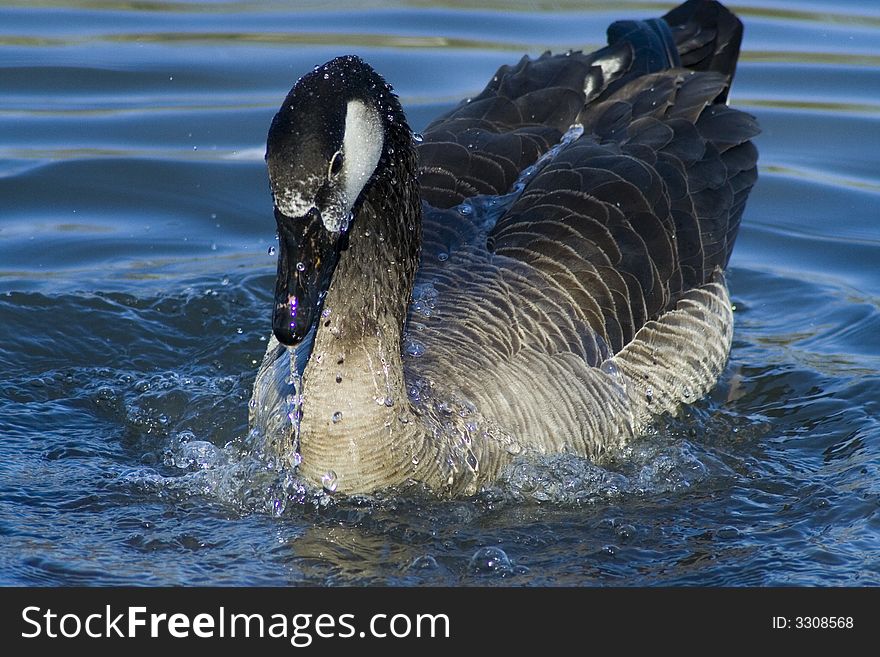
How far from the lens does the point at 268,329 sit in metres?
9.80

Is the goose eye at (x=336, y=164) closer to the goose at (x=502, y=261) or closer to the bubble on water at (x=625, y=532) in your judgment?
the goose at (x=502, y=261)

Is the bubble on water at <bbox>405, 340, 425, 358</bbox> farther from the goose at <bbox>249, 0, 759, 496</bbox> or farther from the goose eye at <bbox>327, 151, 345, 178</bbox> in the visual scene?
the goose eye at <bbox>327, 151, 345, 178</bbox>

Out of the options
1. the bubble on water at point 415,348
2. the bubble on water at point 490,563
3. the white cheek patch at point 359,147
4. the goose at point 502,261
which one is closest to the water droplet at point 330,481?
the goose at point 502,261

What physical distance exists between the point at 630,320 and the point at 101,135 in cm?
666

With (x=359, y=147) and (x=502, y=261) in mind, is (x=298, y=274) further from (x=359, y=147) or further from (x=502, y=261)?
(x=502, y=261)

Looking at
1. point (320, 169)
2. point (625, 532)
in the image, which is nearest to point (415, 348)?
point (625, 532)

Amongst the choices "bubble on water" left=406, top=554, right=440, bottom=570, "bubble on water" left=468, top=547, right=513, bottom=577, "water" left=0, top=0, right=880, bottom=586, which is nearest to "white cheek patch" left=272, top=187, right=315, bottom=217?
"water" left=0, top=0, right=880, bottom=586

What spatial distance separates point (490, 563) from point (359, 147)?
2113 mm

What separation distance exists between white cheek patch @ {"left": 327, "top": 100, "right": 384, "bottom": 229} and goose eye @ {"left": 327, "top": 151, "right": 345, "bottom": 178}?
0.04 meters

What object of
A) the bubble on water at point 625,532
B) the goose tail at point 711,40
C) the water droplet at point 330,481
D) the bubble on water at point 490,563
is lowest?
the bubble on water at point 490,563

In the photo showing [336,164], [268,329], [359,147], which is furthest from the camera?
[268,329]

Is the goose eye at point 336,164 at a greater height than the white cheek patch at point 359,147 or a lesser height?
lesser

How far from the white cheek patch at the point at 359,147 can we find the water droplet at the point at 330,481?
137 centimetres

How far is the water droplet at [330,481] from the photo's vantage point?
7027 mm
